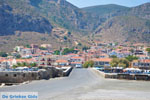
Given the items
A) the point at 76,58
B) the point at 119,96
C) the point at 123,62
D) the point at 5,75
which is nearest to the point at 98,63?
the point at 76,58

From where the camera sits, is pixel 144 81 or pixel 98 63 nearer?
pixel 144 81

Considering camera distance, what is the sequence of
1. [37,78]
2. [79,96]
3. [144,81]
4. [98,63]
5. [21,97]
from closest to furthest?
[21,97] < [79,96] < [144,81] < [37,78] < [98,63]

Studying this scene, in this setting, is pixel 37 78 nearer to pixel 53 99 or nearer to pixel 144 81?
pixel 144 81

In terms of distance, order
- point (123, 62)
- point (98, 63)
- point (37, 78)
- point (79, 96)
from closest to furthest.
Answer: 1. point (79, 96)
2. point (37, 78)
3. point (123, 62)
4. point (98, 63)

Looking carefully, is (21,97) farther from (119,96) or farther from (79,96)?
(119,96)

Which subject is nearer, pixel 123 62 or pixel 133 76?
pixel 133 76

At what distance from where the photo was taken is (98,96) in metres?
21.8

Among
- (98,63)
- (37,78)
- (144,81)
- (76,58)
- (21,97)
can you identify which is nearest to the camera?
(21,97)

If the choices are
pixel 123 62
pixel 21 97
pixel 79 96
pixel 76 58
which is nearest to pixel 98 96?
pixel 79 96

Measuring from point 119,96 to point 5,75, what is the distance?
20936 mm

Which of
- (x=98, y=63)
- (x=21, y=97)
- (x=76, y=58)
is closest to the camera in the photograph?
(x=21, y=97)

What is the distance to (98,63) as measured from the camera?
172 m

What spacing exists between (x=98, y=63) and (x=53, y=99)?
6023 inches

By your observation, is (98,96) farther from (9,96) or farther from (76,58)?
(76,58)
